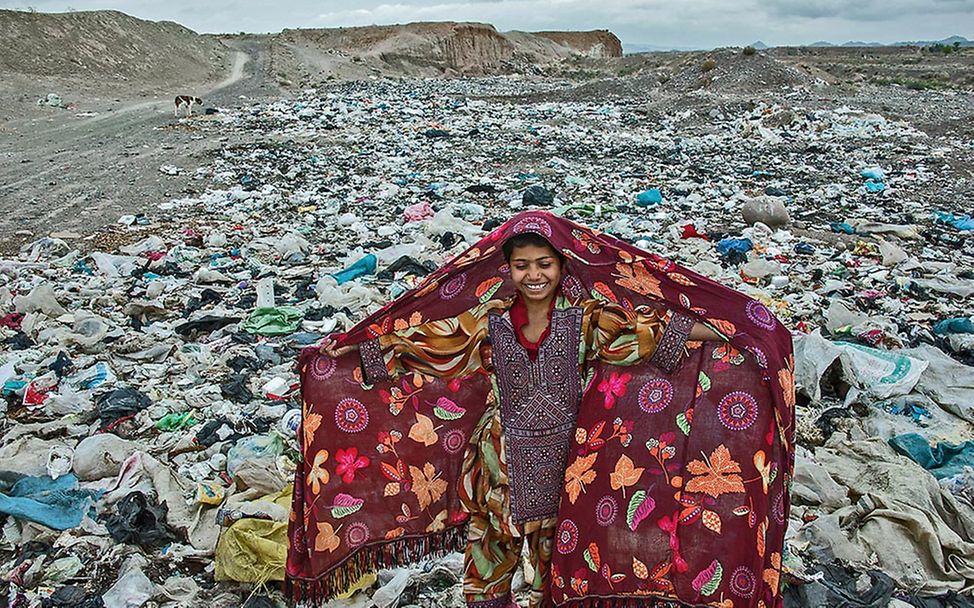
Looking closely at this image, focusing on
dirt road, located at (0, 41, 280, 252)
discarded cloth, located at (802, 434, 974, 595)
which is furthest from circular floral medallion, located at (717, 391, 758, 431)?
dirt road, located at (0, 41, 280, 252)

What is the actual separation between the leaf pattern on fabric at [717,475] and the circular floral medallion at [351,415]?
831mm

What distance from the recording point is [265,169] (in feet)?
30.5

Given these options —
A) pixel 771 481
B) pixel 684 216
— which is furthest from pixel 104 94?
pixel 771 481

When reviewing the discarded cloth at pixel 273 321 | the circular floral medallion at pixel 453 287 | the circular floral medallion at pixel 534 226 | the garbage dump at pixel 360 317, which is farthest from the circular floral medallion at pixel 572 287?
the discarded cloth at pixel 273 321

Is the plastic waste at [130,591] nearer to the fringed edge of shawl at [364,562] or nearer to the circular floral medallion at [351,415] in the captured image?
the fringed edge of shawl at [364,562]

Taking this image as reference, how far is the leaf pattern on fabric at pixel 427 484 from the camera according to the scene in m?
1.97

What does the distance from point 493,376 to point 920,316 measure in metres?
3.83

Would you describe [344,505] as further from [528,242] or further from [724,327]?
[724,327]

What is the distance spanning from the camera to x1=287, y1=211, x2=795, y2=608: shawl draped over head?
1.70 metres

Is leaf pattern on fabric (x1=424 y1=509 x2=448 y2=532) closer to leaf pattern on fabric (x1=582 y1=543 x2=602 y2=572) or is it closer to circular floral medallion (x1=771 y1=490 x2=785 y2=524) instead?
leaf pattern on fabric (x1=582 y1=543 x2=602 y2=572)

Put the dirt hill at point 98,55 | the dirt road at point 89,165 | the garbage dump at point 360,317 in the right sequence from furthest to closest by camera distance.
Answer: the dirt hill at point 98,55 → the dirt road at point 89,165 → the garbage dump at point 360,317

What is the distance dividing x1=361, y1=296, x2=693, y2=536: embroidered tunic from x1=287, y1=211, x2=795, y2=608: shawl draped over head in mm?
40

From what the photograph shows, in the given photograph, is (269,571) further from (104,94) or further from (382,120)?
(104,94)

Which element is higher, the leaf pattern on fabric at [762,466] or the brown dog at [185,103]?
the brown dog at [185,103]
